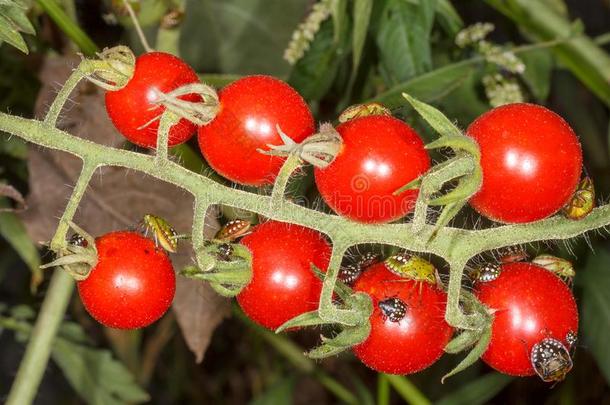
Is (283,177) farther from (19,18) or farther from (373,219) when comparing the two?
(19,18)

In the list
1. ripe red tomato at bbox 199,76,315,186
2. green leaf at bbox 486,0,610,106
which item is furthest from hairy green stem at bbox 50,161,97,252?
green leaf at bbox 486,0,610,106

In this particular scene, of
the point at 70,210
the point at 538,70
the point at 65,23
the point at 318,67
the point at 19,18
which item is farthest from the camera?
the point at 538,70

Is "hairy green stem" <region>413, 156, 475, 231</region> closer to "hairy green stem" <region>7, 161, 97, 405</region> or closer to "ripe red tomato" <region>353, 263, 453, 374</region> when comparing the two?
"ripe red tomato" <region>353, 263, 453, 374</region>

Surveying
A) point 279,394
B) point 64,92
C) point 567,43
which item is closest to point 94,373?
point 279,394

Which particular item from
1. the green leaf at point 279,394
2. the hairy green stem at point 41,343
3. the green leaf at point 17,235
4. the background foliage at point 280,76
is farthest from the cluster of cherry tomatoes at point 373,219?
the green leaf at point 279,394

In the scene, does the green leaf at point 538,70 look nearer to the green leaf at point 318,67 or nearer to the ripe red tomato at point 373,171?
the green leaf at point 318,67

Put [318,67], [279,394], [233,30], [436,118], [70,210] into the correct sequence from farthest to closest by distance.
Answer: [279,394]
[233,30]
[318,67]
[70,210]
[436,118]

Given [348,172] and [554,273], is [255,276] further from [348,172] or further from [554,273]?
[554,273]
